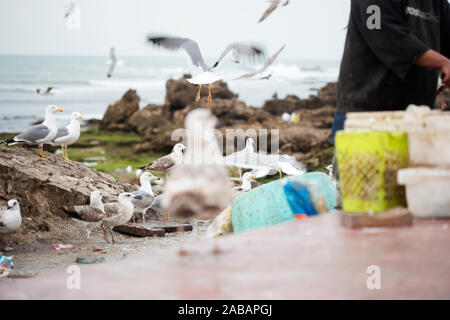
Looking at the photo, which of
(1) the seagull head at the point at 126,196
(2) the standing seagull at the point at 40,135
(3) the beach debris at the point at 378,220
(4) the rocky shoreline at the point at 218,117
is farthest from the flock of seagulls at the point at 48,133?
(3) the beach debris at the point at 378,220

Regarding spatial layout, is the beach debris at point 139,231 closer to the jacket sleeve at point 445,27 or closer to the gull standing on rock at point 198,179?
the jacket sleeve at point 445,27

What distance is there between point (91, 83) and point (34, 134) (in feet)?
38.8

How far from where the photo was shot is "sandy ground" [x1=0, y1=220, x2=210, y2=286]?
6.01 metres

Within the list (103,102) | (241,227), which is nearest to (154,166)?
(241,227)

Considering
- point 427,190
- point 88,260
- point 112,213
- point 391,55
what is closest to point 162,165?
point 112,213

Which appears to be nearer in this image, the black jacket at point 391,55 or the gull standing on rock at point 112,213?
the black jacket at point 391,55

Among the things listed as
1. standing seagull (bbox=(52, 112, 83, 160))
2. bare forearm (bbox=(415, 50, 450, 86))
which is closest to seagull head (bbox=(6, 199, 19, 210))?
standing seagull (bbox=(52, 112, 83, 160))

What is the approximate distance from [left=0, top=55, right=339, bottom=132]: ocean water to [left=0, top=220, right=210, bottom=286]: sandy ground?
836 cm

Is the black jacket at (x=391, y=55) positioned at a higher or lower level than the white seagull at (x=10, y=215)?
higher

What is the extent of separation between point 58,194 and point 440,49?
215 inches

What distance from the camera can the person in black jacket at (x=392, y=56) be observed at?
2863mm

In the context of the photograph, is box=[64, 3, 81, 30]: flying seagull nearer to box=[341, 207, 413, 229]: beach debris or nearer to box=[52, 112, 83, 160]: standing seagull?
box=[52, 112, 83, 160]: standing seagull

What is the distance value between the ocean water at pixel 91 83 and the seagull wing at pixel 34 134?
6330 mm

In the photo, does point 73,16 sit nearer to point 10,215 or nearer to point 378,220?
point 10,215
